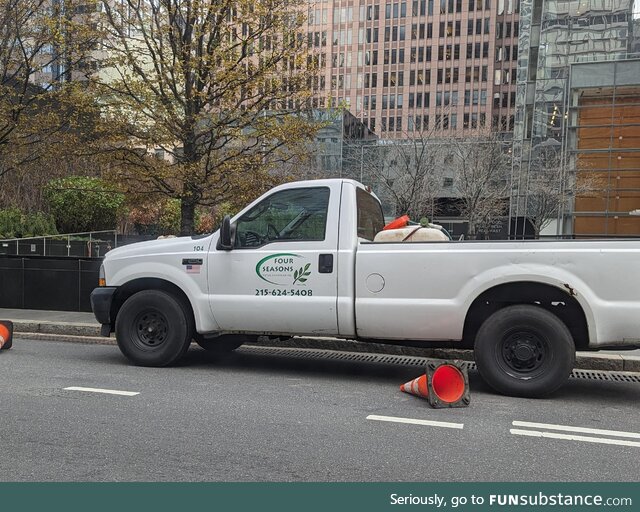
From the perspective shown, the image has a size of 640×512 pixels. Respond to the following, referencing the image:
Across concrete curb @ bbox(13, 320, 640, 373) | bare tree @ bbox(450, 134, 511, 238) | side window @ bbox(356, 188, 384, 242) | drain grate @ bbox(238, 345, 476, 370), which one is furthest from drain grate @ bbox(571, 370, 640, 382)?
bare tree @ bbox(450, 134, 511, 238)

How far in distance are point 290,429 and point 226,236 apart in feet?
8.51

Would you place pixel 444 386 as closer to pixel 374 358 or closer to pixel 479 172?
pixel 374 358

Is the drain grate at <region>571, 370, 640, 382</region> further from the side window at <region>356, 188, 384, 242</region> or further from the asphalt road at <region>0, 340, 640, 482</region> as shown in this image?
the side window at <region>356, 188, 384, 242</region>

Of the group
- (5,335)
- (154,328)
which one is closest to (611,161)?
(154,328)

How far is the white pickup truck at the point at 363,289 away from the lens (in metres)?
5.50

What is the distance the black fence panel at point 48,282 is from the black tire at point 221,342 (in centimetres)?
428

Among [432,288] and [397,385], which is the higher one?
[432,288]

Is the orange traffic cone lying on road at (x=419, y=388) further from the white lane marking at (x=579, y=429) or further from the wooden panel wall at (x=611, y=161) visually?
the wooden panel wall at (x=611, y=161)

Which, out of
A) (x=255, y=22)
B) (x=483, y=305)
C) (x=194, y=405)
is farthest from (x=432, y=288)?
(x=255, y=22)

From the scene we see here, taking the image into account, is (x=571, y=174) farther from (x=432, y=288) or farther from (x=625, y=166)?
(x=432, y=288)

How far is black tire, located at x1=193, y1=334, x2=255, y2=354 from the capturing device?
7.46 m
